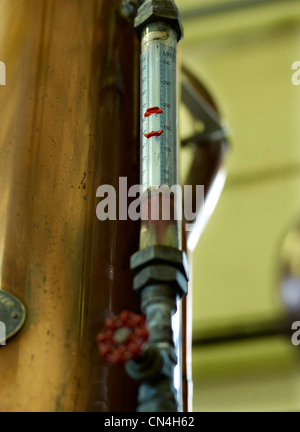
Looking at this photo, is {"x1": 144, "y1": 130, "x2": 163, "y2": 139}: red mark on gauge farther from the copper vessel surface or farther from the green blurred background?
the green blurred background

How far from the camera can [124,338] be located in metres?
1.08

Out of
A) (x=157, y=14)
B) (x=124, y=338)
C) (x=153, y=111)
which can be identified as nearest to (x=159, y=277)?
(x=124, y=338)

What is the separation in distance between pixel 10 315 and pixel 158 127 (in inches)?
13.0

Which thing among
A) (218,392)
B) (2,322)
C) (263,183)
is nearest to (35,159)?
(2,322)

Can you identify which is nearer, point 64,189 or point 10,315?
point 10,315

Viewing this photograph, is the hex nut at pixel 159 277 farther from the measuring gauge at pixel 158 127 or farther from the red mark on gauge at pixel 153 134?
the red mark on gauge at pixel 153 134

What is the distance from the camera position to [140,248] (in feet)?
4.17

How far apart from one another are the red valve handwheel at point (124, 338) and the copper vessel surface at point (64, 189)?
0.15m

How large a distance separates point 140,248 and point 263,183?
2735mm

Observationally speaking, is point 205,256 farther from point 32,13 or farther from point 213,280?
point 32,13

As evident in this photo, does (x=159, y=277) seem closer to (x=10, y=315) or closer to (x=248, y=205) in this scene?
(x=10, y=315)

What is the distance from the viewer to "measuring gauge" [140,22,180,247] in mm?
1290

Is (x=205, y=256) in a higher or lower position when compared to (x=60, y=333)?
higher

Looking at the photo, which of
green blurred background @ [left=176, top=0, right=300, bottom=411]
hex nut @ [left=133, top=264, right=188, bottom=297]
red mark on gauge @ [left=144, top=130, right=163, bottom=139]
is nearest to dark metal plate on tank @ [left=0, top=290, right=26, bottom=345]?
hex nut @ [left=133, top=264, right=188, bottom=297]
